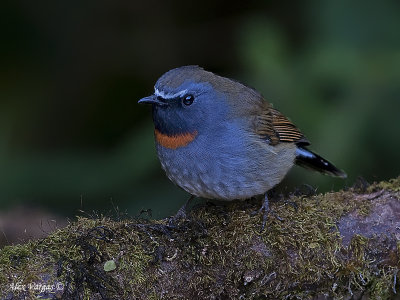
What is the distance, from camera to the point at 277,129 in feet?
18.8

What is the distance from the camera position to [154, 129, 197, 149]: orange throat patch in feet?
16.8

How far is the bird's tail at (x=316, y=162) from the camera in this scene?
6059 mm

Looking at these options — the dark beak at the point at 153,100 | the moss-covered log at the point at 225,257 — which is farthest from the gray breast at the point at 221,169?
the dark beak at the point at 153,100

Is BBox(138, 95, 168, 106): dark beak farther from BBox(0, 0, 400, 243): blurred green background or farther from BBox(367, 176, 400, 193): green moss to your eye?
BBox(367, 176, 400, 193): green moss

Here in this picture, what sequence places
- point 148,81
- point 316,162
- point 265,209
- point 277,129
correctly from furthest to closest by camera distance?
point 148,81
point 316,162
point 277,129
point 265,209

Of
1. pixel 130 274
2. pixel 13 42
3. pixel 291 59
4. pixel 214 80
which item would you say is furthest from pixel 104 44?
pixel 130 274

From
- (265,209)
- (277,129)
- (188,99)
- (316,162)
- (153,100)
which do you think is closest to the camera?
(265,209)

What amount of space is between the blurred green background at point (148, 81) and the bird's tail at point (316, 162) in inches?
7.1

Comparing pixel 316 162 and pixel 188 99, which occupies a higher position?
pixel 188 99

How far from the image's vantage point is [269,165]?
529 centimetres

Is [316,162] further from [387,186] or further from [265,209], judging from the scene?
[265,209]

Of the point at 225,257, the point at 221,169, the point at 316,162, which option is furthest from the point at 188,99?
the point at 316,162

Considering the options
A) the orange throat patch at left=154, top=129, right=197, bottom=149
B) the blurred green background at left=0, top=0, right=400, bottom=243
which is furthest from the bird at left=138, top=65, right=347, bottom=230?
the blurred green background at left=0, top=0, right=400, bottom=243

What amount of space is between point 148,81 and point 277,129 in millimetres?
3153
